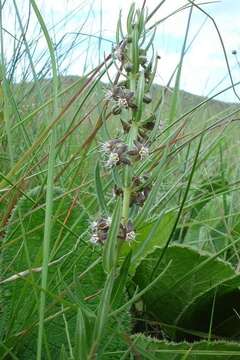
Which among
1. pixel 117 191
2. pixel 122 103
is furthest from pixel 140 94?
pixel 117 191

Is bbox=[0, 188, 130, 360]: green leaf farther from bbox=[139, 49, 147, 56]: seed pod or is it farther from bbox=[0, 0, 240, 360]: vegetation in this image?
bbox=[139, 49, 147, 56]: seed pod

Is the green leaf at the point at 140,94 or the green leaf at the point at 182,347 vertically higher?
the green leaf at the point at 140,94

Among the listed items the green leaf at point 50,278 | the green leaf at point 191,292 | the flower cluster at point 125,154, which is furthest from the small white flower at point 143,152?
the green leaf at point 191,292

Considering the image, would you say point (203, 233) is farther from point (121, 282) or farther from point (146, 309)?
point (121, 282)

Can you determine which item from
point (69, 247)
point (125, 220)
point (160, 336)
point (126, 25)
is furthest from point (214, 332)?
point (126, 25)

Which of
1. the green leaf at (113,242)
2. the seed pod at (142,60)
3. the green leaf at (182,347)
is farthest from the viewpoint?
the green leaf at (182,347)

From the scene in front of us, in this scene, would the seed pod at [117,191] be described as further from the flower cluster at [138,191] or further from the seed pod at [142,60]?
the seed pod at [142,60]
